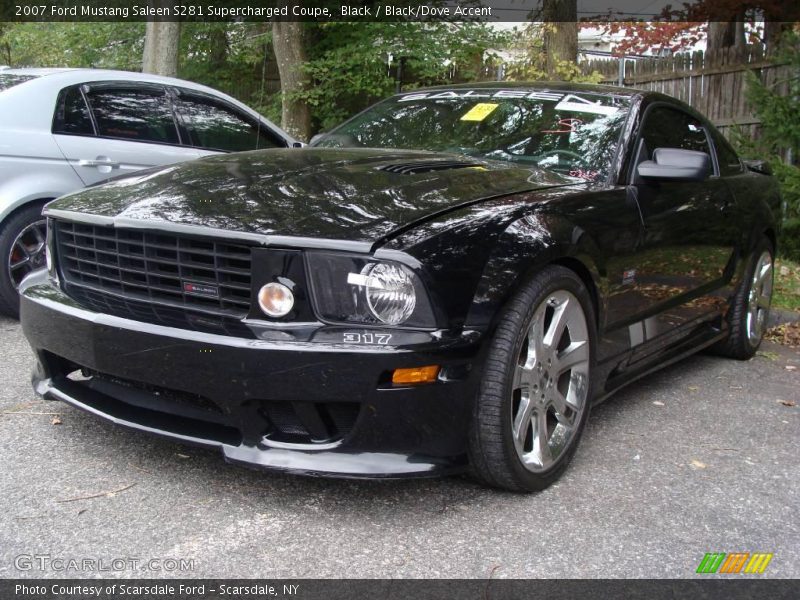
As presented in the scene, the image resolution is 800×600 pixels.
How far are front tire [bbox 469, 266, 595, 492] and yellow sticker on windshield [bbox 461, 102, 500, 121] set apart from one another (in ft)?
4.21

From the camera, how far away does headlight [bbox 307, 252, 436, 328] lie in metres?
2.59

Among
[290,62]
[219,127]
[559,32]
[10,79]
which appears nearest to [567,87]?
[219,127]

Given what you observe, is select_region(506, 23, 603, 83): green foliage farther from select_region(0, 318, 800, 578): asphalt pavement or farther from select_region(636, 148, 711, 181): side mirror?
select_region(0, 318, 800, 578): asphalt pavement

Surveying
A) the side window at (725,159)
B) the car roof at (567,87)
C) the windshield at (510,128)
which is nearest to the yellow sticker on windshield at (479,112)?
the windshield at (510,128)

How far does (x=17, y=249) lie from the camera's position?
5121 millimetres

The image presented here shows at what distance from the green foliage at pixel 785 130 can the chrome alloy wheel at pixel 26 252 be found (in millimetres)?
6360

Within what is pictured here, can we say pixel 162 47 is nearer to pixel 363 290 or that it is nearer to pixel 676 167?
pixel 676 167

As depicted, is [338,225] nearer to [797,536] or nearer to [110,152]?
[797,536]

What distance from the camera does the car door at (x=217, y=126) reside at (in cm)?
607

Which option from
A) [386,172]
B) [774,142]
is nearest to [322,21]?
[774,142]

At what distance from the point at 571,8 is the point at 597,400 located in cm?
645

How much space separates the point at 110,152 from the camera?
5.50m

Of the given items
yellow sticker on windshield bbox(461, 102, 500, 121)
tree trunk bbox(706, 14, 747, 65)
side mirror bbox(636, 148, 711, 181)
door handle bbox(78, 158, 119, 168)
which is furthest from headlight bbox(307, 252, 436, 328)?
tree trunk bbox(706, 14, 747, 65)

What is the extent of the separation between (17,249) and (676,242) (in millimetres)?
3782
